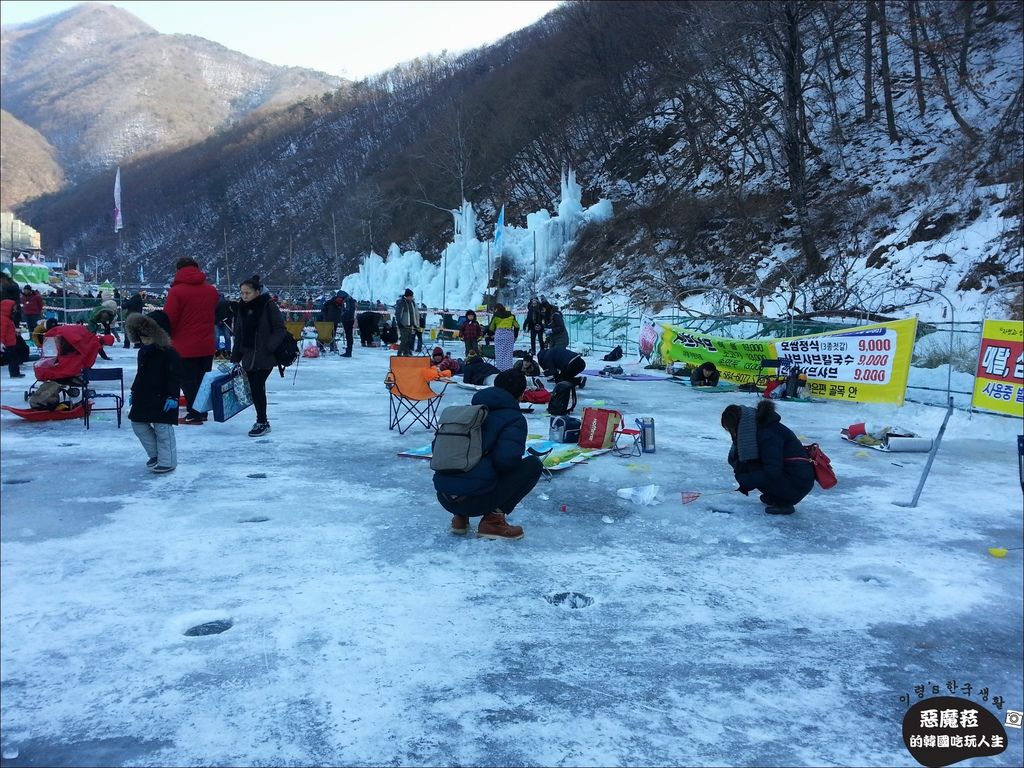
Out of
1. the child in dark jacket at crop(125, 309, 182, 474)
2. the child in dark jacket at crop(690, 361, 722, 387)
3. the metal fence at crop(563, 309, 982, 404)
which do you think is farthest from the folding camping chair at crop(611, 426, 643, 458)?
the child in dark jacket at crop(690, 361, 722, 387)

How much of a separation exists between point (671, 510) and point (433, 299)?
117 ft

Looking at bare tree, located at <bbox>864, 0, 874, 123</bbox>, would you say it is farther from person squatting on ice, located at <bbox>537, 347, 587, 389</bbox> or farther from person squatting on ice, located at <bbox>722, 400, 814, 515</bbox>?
person squatting on ice, located at <bbox>722, 400, 814, 515</bbox>

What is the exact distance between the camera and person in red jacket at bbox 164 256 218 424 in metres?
7.08

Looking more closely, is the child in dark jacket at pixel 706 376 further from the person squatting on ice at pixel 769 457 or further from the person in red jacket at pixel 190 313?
the person in red jacket at pixel 190 313

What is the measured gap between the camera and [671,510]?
5484 millimetres

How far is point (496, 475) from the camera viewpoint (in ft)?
14.8

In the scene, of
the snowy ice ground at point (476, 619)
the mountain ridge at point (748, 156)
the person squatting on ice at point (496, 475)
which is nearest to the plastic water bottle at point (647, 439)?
the snowy ice ground at point (476, 619)

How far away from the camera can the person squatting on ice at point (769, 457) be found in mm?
5285

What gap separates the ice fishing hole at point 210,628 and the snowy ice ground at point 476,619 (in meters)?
0.04

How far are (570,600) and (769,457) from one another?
2269 millimetres

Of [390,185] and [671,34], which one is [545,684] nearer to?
[671,34]

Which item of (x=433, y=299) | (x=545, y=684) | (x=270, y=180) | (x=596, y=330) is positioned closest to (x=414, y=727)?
(x=545, y=684)

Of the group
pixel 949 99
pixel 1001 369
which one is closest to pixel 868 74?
pixel 949 99

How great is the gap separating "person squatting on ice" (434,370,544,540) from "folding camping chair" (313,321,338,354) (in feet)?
49.2
